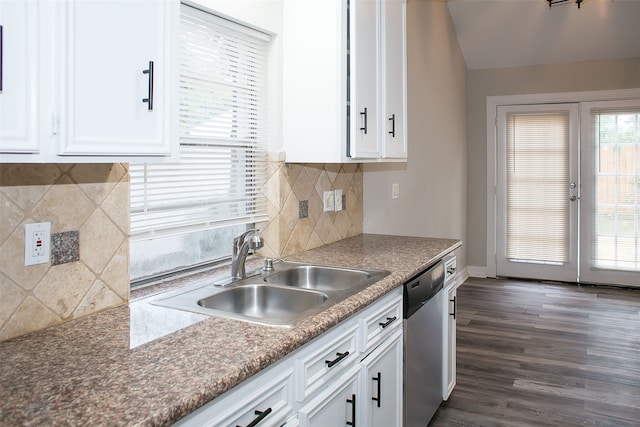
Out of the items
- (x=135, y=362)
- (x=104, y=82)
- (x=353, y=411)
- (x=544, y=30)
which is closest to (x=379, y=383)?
(x=353, y=411)

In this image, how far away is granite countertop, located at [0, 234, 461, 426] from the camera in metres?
1.01

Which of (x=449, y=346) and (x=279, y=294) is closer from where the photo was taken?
(x=279, y=294)

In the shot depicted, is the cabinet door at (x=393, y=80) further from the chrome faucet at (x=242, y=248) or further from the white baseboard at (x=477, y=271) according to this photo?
the white baseboard at (x=477, y=271)

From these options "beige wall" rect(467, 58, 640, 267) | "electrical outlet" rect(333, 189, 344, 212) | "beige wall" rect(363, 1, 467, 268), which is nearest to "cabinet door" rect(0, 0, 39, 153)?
"electrical outlet" rect(333, 189, 344, 212)

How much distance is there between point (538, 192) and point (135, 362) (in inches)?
220

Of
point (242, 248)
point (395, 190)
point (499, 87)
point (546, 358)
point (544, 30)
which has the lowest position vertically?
point (546, 358)

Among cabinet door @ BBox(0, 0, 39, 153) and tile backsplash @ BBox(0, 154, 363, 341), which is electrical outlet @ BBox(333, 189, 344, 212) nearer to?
tile backsplash @ BBox(0, 154, 363, 341)

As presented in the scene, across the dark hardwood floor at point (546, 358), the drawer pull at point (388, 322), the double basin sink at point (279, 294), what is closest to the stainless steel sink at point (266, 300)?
the double basin sink at point (279, 294)

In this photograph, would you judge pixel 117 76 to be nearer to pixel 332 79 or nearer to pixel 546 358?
pixel 332 79

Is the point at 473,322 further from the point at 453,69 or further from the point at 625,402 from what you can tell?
the point at 453,69

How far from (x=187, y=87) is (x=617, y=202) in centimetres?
510

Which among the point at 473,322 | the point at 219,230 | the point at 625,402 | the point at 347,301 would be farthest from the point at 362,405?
the point at 473,322

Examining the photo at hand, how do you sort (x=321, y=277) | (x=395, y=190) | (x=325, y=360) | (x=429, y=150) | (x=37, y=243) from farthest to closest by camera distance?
(x=429, y=150) → (x=395, y=190) → (x=321, y=277) → (x=325, y=360) → (x=37, y=243)

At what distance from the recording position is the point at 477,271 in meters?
6.29
